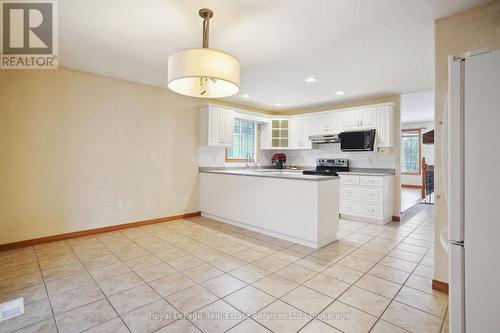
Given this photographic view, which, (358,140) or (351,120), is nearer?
(358,140)

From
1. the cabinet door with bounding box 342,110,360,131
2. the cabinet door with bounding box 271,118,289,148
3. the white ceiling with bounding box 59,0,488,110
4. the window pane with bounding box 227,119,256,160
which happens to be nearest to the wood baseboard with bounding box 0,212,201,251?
the window pane with bounding box 227,119,256,160

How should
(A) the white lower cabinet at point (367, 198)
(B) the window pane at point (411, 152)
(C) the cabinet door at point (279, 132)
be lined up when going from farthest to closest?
(B) the window pane at point (411, 152) → (C) the cabinet door at point (279, 132) → (A) the white lower cabinet at point (367, 198)

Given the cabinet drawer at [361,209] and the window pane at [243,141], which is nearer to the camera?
the cabinet drawer at [361,209]

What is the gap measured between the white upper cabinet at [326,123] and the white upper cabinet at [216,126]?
1.92 m

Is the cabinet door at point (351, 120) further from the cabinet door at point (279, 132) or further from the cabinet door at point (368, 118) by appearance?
the cabinet door at point (279, 132)

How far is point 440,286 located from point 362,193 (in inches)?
99.2

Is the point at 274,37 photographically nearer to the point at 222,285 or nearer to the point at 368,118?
the point at 222,285

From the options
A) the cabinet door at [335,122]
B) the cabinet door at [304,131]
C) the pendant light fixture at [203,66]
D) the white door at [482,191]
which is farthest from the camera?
the cabinet door at [304,131]

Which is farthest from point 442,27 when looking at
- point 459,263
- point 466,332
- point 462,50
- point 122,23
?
point 122,23

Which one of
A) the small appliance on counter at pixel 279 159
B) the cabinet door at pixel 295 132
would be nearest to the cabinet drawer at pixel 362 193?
the cabinet door at pixel 295 132

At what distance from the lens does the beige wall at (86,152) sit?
3.10m

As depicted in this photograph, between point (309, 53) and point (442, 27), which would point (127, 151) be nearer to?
point (309, 53)

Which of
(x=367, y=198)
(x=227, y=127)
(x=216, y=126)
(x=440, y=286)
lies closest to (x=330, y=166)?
(x=367, y=198)

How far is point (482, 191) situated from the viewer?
3.42ft
